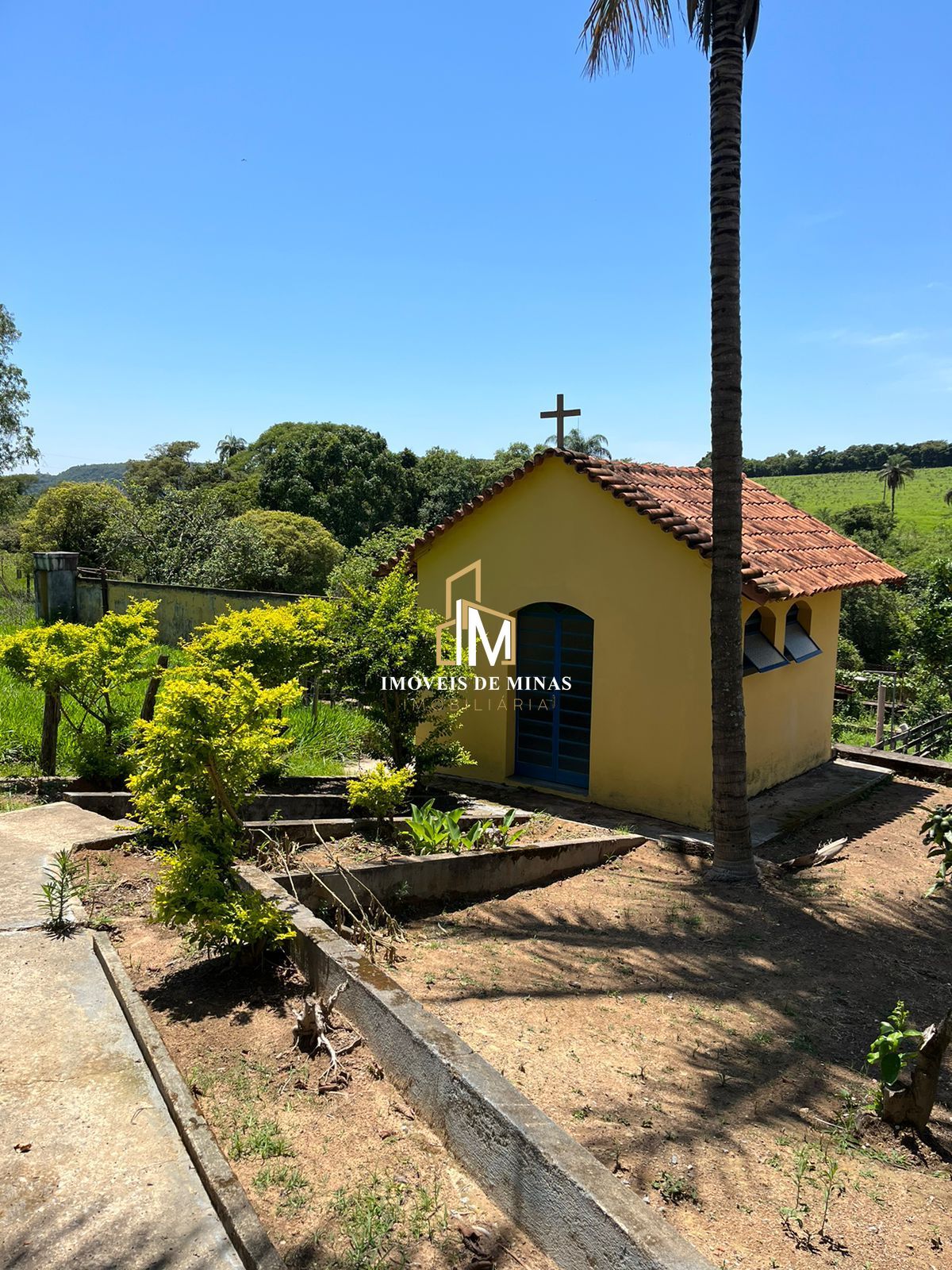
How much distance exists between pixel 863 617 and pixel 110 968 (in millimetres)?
35870

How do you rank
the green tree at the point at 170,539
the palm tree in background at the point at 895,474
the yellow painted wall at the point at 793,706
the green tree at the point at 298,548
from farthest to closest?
the palm tree in background at the point at 895,474 → the green tree at the point at 298,548 → the green tree at the point at 170,539 → the yellow painted wall at the point at 793,706

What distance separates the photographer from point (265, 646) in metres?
8.38

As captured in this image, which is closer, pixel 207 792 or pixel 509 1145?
pixel 509 1145

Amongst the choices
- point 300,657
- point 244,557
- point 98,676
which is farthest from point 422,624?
point 244,557

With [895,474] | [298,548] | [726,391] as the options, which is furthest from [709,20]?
[895,474]

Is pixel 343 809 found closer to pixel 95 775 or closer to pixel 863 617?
pixel 95 775

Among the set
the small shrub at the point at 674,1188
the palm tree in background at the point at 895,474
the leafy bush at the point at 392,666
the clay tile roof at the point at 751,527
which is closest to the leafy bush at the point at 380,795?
the leafy bush at the point at 392,666

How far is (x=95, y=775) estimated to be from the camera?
8.95 meters

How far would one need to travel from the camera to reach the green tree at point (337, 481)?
3788 centimetres

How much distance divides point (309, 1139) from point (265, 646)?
5.43m

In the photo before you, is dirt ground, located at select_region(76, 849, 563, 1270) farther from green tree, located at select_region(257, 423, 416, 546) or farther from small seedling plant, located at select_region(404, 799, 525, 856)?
green tree, located at select_region(257, 423, 416, 546)

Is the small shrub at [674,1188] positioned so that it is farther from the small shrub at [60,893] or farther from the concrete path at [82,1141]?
the small shrub at [60,893]

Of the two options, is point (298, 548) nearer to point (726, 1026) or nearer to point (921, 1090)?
point (726, 1026)

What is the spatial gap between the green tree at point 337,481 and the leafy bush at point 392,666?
94.2ft
